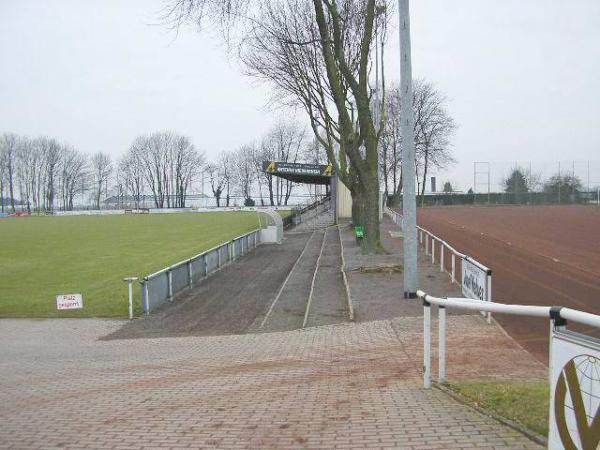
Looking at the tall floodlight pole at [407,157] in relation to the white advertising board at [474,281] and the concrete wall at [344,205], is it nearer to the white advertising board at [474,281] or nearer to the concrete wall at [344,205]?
the white advertising board at [474,281]

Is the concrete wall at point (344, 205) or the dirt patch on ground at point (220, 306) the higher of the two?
the concrete wall at point (344, 205)

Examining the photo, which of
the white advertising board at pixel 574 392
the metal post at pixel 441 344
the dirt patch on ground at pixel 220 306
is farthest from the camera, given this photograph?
the dirt patch on ground at pixel 220 306

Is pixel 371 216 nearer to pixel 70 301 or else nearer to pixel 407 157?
pixel 407 157

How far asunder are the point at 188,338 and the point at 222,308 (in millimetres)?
4036

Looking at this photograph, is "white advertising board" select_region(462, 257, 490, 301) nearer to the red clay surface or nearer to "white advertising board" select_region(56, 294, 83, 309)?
the red clay surface

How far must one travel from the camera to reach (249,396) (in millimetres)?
6227

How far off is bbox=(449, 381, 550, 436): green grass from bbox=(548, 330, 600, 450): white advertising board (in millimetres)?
939

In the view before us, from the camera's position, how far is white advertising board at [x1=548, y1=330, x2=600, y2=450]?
3.10 metres

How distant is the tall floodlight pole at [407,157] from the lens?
529 inches

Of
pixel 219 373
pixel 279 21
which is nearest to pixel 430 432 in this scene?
pixel 219 373

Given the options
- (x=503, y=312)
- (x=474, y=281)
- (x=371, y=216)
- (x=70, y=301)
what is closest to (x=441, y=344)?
(x=503, y=312)

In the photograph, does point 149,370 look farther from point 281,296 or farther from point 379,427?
point 281,296

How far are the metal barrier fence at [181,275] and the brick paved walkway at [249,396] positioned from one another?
4849mm

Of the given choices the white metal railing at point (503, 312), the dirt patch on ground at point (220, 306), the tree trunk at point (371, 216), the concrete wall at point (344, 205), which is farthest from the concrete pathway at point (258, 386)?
the concrete wall at point (344, 205)
